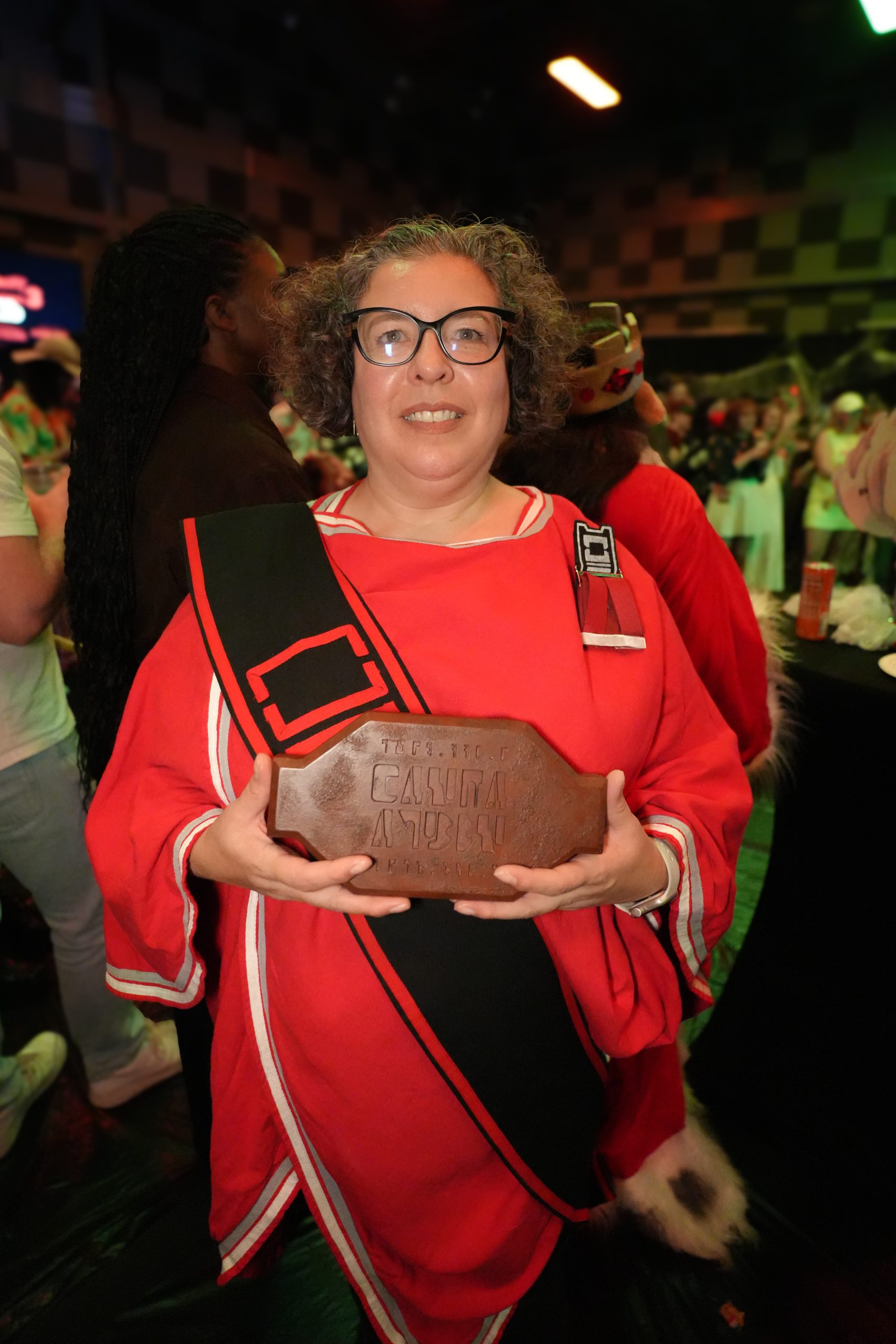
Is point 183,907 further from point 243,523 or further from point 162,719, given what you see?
point 243,523

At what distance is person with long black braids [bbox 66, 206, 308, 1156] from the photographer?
1.17 metres

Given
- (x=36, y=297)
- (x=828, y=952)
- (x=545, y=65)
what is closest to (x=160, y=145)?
(x=36, y=297)

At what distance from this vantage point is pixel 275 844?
77 centimetres

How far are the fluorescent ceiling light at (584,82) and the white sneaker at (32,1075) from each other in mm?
6931

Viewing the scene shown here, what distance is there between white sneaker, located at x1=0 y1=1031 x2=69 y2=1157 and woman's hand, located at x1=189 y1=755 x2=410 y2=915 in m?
1.36

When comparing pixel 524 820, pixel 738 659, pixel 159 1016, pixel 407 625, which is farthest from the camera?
pixel 738 659

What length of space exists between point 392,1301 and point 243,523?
43.7 inches

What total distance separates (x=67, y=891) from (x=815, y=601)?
1.84 metres

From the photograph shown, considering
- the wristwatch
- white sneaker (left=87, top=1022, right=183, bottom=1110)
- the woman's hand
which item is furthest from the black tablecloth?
white sneaker (left=87, top=1022, right=183, bottom=1110)

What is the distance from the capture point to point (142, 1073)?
1.78m

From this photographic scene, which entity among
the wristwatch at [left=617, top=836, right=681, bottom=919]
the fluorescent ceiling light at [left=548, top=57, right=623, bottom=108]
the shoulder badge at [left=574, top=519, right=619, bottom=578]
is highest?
the fluorescent ceiling light at [left=548, top=57, right=623, bottom=108]

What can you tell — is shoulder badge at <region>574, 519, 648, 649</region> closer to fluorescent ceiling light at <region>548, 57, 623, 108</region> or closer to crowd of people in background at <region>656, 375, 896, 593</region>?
crowd of people in background at <region>656, 375, 896, 593</region>

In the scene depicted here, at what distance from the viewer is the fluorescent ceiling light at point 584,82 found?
5.67 meters

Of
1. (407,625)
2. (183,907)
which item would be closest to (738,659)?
(407,625)
